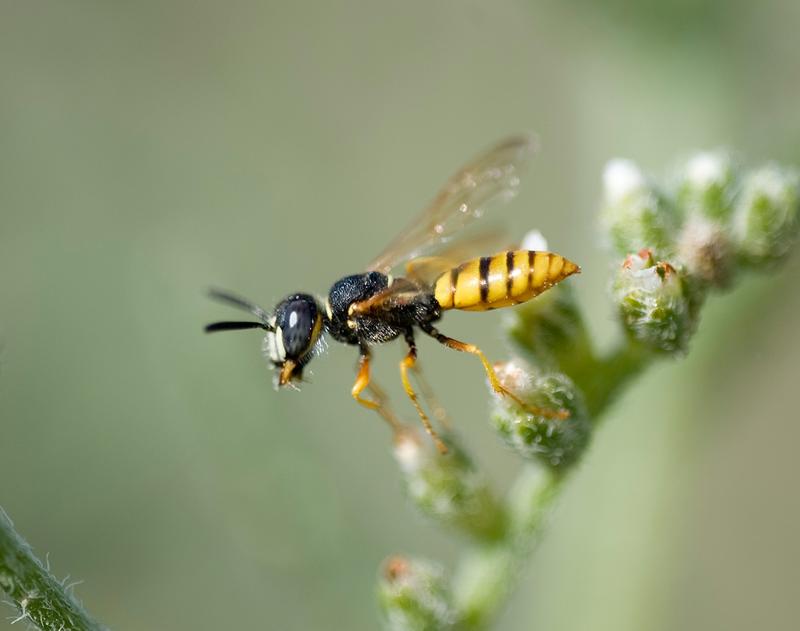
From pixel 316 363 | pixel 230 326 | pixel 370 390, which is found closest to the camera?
pixel 230 326

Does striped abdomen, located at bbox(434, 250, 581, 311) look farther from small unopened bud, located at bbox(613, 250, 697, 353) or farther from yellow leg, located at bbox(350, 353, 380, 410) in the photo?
yellow leg, located at bbox(350, 353, 380, 410)

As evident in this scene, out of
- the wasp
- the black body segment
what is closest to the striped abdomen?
the wasp

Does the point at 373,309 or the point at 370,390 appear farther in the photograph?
the point at 370,390

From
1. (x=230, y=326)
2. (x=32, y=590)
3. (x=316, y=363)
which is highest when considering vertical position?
(x=316, y=363)

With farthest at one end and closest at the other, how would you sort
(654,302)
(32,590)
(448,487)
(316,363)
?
(316,363), (448,487), (654,302), (32,590)

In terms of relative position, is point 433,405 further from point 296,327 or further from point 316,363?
point 316,363

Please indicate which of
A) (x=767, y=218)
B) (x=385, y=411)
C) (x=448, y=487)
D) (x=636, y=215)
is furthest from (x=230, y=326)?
(x=767, y=218)

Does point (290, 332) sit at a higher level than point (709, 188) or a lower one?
lower
